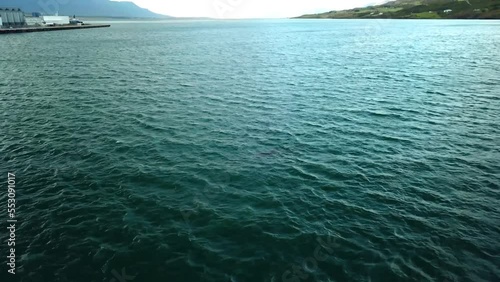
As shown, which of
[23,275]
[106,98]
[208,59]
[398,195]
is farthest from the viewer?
[208,59]

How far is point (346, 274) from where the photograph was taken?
779 inches

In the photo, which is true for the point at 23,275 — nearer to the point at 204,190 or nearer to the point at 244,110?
the point at 204,190

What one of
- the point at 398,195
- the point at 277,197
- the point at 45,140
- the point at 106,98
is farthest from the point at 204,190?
the point at 106,98

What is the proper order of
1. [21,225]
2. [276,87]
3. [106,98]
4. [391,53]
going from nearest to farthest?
[21,225] → [106,98] → [276,87] → [391,53]

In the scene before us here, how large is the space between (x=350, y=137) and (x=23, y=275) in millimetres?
35774

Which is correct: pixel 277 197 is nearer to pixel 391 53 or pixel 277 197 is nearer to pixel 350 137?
pixel 350 137

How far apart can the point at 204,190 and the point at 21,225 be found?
14.5m

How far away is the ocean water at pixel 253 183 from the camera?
20.8 meters

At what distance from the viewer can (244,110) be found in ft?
169

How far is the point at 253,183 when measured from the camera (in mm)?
30359

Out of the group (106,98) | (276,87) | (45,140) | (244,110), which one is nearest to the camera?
(45,140)

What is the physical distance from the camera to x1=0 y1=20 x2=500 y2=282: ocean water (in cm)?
2084

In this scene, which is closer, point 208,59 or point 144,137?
point 144,137

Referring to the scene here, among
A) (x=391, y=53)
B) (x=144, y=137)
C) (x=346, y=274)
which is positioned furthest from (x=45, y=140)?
(x=391, y=53)
